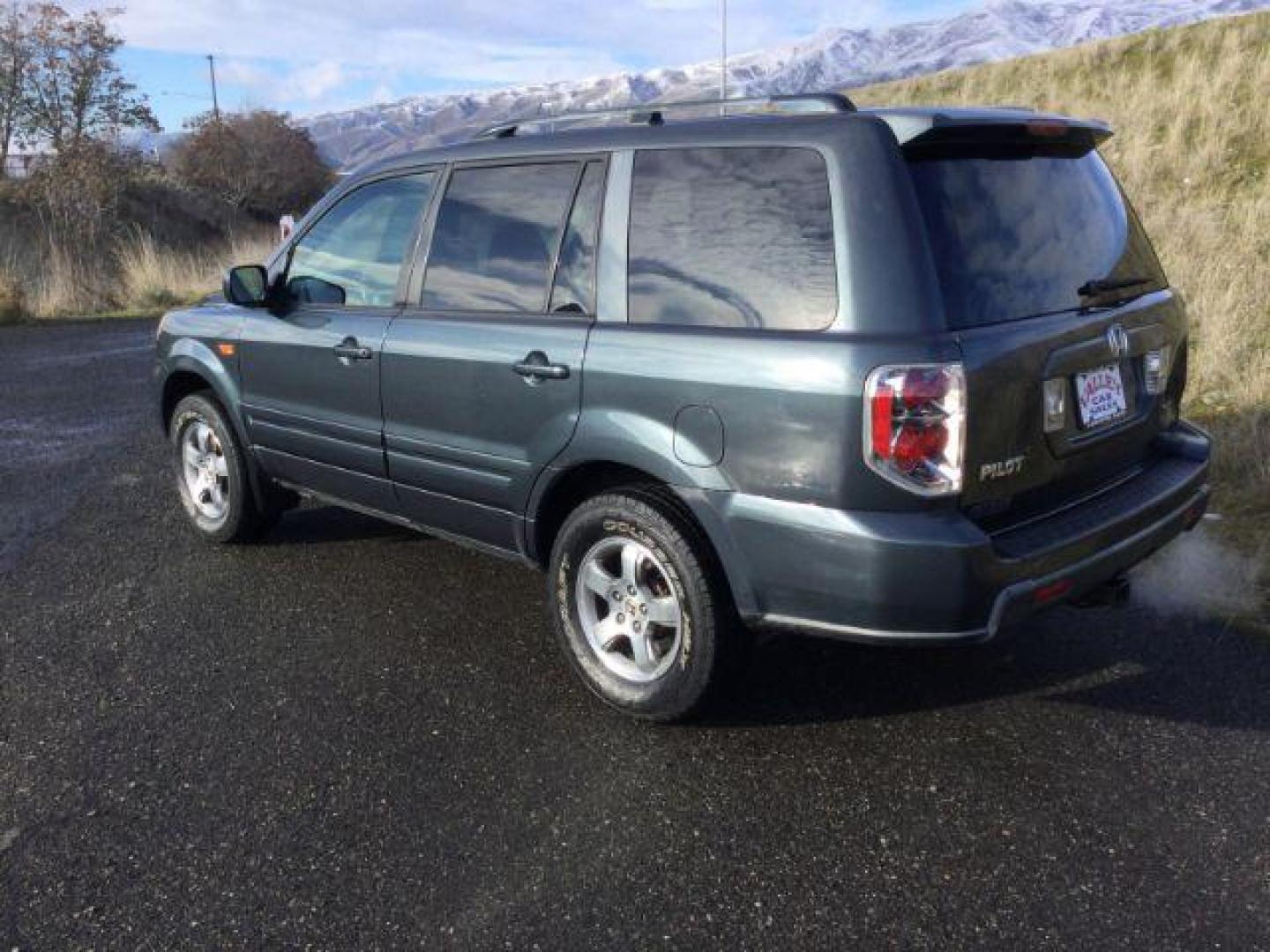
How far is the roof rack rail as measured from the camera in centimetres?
304

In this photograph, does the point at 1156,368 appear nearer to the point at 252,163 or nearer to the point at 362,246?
the point at 362,246

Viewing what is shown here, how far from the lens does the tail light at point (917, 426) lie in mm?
2578

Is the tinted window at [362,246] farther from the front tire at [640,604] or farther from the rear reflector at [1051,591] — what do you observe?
the rear reflector at [1051,591]

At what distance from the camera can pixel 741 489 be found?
283 cm

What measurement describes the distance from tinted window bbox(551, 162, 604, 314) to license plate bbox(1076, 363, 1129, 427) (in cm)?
149

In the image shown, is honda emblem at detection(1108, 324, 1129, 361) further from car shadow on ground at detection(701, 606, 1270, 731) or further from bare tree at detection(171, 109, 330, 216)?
bare tree at detection(171, 109, 330, 216)

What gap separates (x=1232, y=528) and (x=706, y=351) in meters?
3.14

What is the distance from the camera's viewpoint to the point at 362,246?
14.0 feet

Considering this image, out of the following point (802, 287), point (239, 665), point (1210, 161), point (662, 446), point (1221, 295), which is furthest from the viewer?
point (1210, 161)

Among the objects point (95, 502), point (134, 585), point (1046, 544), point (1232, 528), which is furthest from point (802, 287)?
point (95, 502)

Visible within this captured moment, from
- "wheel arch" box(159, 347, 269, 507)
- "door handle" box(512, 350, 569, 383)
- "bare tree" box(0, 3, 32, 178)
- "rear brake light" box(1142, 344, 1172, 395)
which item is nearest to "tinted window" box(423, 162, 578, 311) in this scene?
"door handle" box(512, 350, 569, 383)

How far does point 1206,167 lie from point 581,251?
946 centimetres

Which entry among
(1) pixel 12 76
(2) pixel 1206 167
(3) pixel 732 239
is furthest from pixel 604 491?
(1) pixel 12 76

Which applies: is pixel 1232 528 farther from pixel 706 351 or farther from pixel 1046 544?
pixel 706 351
